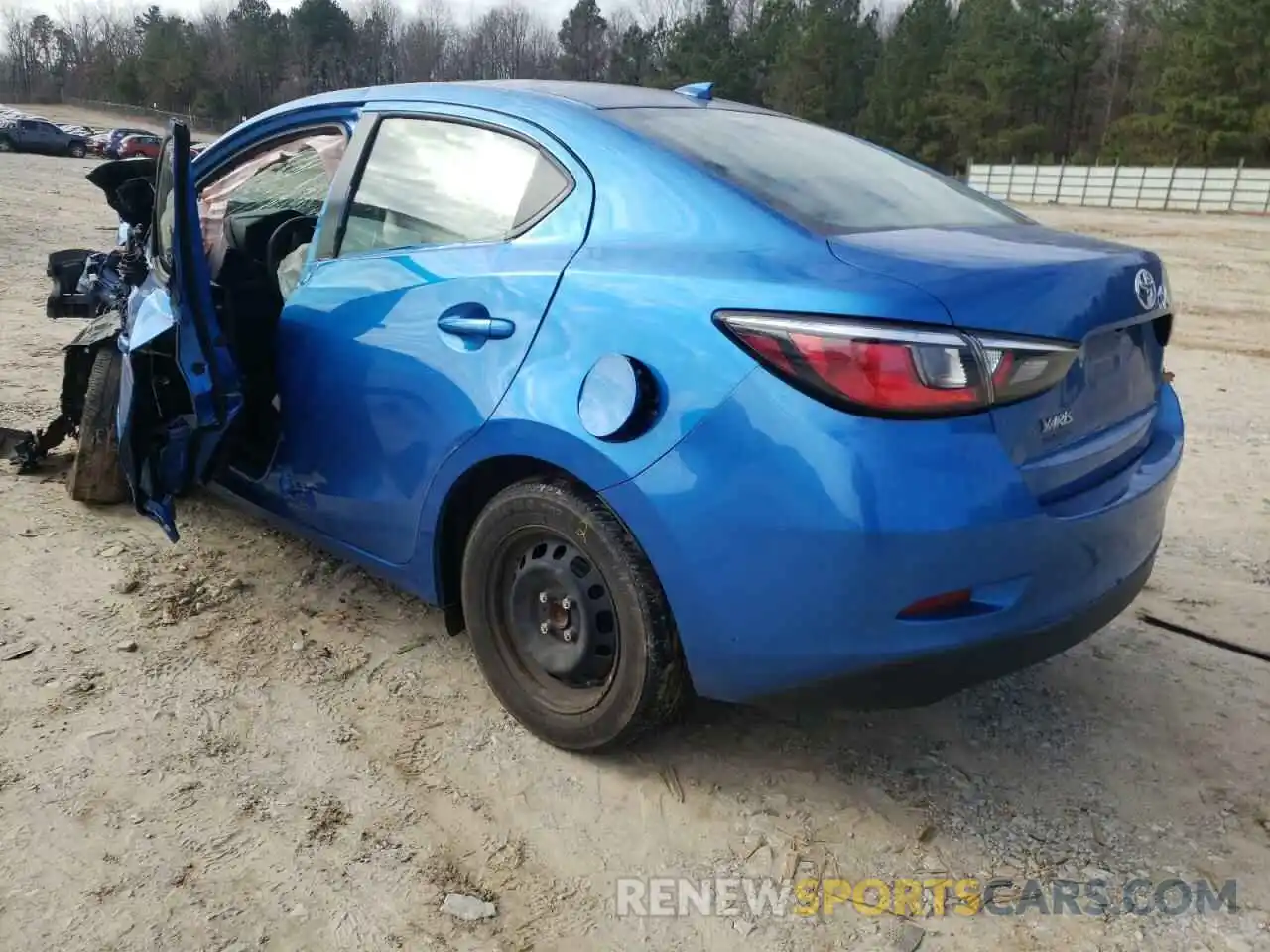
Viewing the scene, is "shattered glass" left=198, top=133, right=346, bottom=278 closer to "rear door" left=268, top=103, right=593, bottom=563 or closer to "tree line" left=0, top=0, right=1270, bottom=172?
"rear door" left=268, top=103, right=593, bottom=563

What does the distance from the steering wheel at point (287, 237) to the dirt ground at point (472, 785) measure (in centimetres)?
111

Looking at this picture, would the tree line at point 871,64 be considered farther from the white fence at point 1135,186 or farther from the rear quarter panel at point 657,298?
the rear quarter panel at point 657,298

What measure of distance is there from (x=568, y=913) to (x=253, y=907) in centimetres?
68

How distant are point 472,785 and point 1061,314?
1791mm

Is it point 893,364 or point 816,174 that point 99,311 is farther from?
point 893,364

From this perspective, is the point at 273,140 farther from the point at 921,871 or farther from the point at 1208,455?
the point at 1208,455

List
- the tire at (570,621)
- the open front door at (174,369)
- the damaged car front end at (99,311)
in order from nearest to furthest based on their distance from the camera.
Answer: the tire at (570,621)
the open front door at (174,369)
the damaged car front end at (99,311)

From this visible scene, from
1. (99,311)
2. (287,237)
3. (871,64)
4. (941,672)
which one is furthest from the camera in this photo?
(871,64)

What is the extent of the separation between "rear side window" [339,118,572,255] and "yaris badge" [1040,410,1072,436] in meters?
1.28

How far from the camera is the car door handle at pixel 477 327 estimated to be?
252 centimetres

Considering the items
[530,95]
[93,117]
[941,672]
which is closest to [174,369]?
[530,95]

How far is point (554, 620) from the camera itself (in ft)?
8.65

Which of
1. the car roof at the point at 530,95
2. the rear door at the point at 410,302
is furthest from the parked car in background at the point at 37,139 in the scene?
the rear door at the point at 410,302

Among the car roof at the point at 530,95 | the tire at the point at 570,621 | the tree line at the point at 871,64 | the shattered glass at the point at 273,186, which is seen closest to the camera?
the tire at the point at 570,621
